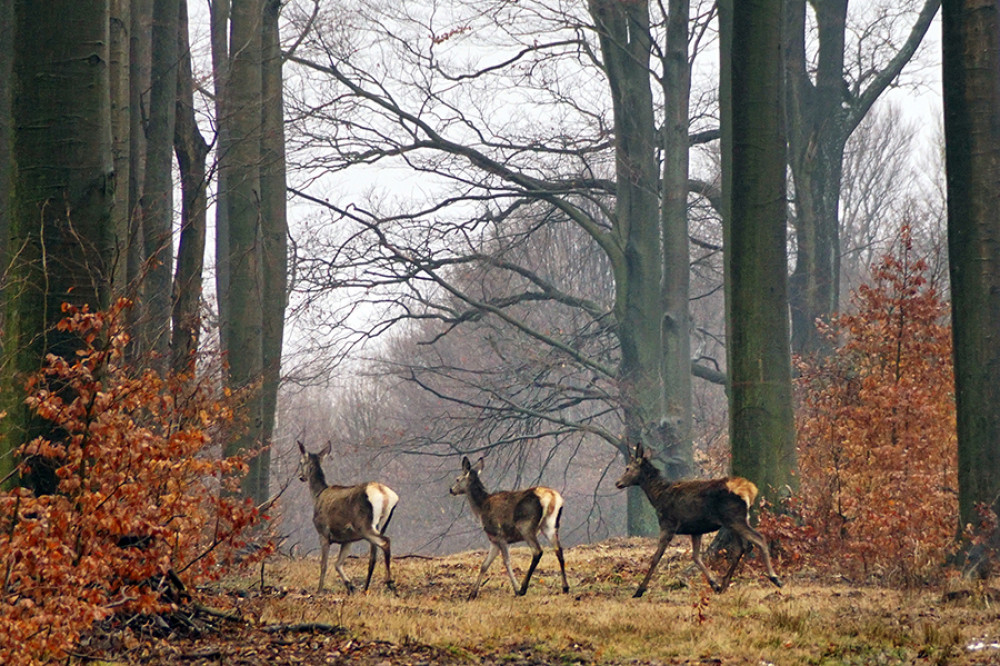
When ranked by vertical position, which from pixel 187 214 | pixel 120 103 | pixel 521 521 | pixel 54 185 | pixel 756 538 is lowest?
pixel 756 538

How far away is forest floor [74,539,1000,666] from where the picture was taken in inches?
307

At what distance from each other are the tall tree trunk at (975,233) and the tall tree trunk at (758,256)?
2.35m

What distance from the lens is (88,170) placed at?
8.04 meters

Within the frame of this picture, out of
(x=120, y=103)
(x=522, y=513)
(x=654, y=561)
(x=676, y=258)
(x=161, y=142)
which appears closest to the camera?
(x=120, y=103)

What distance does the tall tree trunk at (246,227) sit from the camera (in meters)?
17.6

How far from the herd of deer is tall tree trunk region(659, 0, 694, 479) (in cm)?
1190

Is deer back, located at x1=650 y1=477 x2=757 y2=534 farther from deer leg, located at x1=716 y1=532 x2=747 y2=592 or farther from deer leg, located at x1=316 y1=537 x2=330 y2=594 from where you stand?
deer leg, located at x1=316 y1=537 x2=330 y2=594

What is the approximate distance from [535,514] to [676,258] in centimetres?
1401

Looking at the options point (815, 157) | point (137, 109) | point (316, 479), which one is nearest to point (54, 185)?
point (137, 109)

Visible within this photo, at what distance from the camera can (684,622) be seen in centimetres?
927

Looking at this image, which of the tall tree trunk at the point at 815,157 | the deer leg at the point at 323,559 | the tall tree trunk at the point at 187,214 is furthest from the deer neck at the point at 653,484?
the tall tree trunk at the point at 815,157

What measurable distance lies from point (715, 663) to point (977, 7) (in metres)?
7.53

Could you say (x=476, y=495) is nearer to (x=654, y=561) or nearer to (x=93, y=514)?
(x=654, y=561)

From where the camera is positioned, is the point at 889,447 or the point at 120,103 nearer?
the point at 120,103
